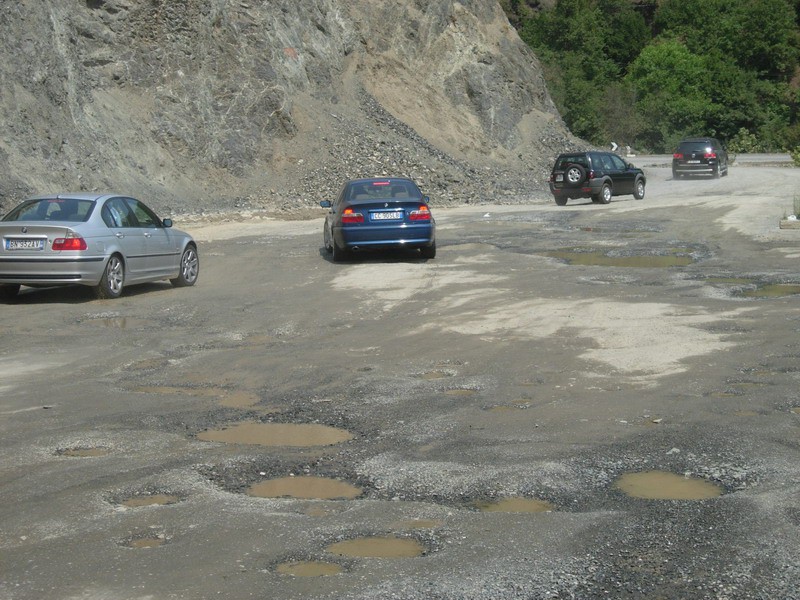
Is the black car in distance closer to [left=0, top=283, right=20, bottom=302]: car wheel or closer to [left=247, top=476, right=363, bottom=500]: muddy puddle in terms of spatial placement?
[left=0, top=283, right=20, bottom=302]: car wheel

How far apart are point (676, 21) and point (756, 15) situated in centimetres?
1377

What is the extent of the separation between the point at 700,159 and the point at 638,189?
13648mm

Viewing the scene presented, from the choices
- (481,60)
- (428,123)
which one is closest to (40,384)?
(428,123)

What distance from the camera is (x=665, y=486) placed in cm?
648

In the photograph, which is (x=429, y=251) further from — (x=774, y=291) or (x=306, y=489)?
(x=306, y=489)

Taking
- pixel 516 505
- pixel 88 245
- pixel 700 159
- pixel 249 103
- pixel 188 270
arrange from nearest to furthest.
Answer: pixel 516 505
pixel 88 245
pixel 188 270
pixel 249 103
pixel 700 159

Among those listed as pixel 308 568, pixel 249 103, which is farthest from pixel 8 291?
pixel 249 103

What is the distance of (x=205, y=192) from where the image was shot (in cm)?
3938

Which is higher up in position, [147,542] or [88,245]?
[88,245]

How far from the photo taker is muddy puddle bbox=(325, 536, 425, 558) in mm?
5406

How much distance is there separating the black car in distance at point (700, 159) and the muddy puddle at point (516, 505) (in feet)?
149

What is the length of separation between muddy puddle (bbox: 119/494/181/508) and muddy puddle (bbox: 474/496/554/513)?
1.69m

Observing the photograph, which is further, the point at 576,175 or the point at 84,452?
the point at 576,175

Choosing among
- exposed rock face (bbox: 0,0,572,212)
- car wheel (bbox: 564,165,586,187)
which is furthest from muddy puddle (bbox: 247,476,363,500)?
car wheel (bbox: 564,165,586,187)
